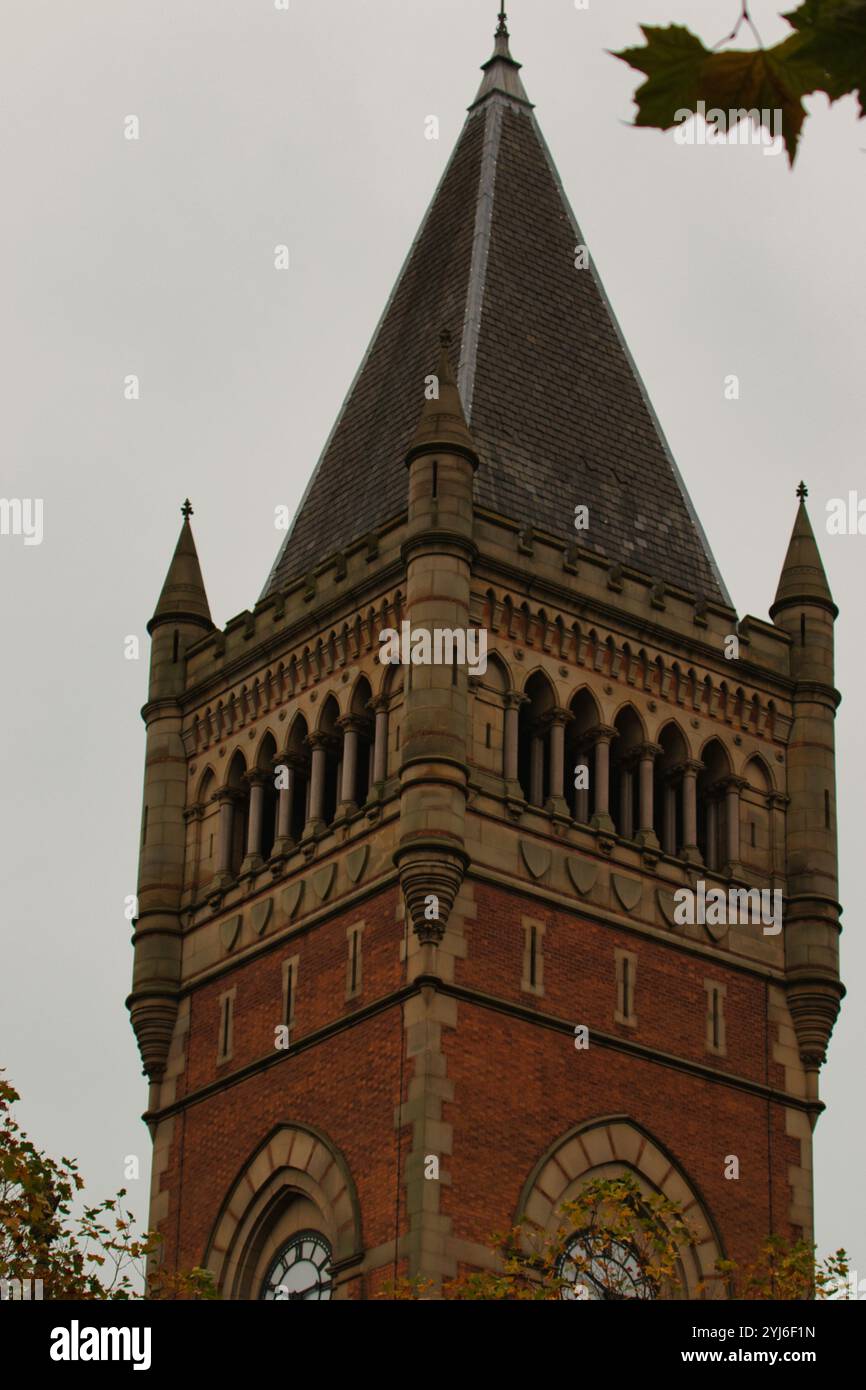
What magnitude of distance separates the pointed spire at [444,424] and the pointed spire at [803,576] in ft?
Result: 20.9

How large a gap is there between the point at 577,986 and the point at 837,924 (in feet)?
17.5

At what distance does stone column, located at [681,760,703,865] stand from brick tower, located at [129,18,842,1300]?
5 centimetres

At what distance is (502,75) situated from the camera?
183 ft

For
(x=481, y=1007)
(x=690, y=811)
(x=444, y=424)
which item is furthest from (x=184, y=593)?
(x=481, y=1007)

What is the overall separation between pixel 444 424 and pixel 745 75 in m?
35.3

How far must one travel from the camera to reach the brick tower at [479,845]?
42656 mm

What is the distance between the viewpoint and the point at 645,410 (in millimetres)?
52281

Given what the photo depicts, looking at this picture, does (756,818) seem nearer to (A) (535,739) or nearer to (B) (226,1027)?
(A) (535,739)

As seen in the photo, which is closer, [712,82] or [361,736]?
[712,82]

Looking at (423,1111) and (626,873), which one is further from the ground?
(626,873)

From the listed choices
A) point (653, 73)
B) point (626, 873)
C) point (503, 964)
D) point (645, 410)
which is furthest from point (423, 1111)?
point (653, 73)

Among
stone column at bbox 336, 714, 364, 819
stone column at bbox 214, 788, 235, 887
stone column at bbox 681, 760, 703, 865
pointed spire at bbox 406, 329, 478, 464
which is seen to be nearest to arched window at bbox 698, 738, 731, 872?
stone column at bbox 681, 760, 703, 865
